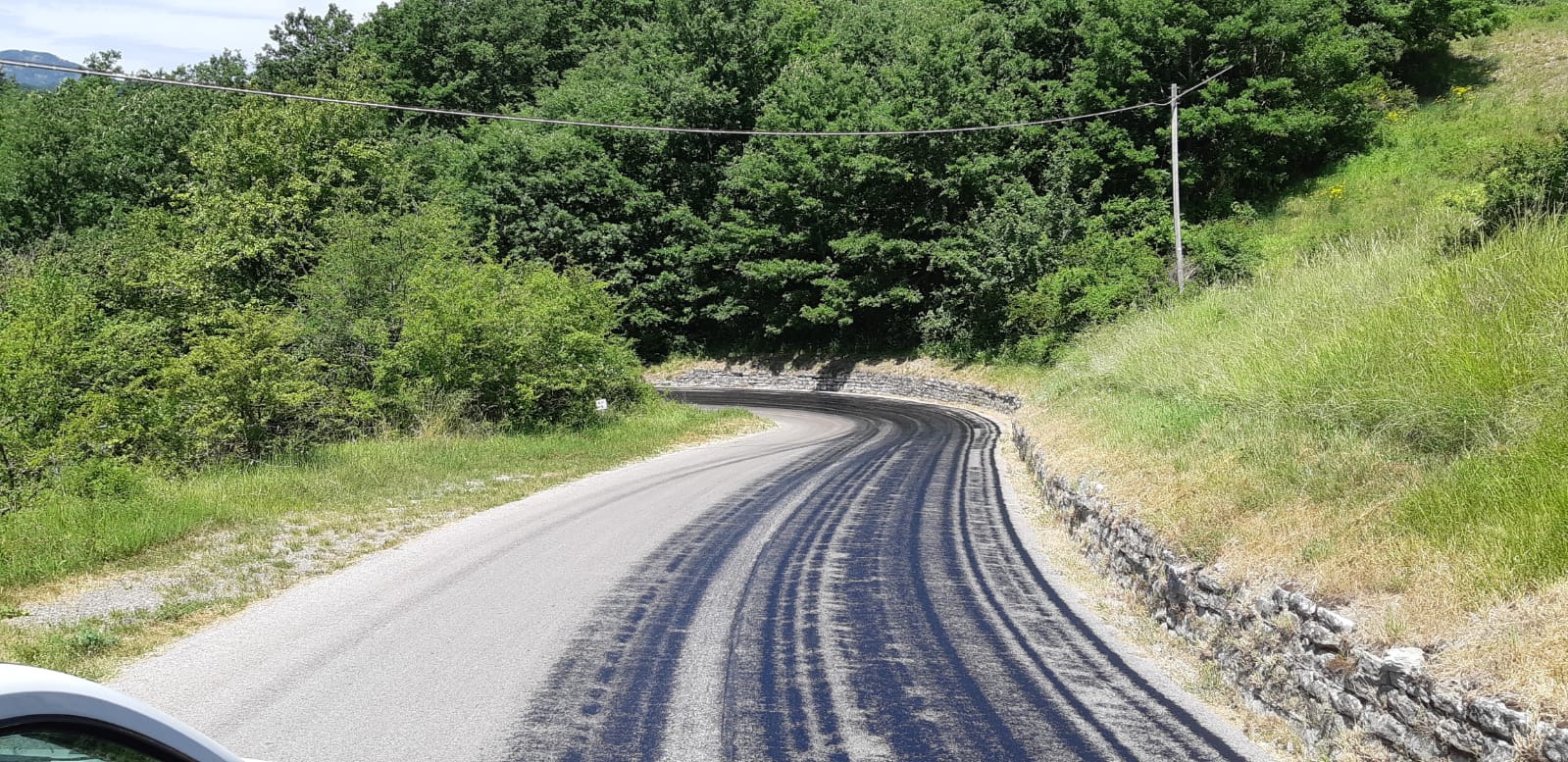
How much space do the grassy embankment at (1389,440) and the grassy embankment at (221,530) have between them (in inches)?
314

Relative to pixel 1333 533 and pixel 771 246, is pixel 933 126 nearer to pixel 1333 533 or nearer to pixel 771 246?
pixel 771 246

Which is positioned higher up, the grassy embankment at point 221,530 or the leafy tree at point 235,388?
the leafy tree at point 235,388

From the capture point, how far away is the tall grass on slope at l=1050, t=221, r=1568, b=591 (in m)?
5.43

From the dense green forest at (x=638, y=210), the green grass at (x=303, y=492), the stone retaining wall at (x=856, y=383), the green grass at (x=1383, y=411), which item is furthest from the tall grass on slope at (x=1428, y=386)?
the stone retaining wall at (x=856, y=383)

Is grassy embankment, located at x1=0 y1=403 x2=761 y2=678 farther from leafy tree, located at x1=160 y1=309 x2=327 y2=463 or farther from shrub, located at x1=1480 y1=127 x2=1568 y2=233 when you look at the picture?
shrub, located at x1=1480 y1=127 x2=1568 y2=233

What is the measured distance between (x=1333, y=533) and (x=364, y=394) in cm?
1781

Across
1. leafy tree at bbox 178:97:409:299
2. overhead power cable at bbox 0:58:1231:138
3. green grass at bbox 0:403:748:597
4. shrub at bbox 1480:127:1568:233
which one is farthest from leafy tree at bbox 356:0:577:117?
shrub at bbox 1480:127:1568:233

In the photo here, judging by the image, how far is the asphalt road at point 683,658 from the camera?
17.6ft

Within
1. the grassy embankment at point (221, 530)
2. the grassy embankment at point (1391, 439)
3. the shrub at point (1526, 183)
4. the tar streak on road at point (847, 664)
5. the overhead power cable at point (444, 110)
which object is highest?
the overhead power cable at point (444, 110)

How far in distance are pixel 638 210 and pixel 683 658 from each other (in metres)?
43.4

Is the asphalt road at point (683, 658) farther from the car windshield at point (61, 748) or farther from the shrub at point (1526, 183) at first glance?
the shrub at point (1526, 183)

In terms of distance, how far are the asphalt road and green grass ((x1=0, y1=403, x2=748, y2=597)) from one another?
2.01 meters

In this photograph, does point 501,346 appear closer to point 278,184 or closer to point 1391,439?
point 278,184

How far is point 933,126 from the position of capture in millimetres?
39031
